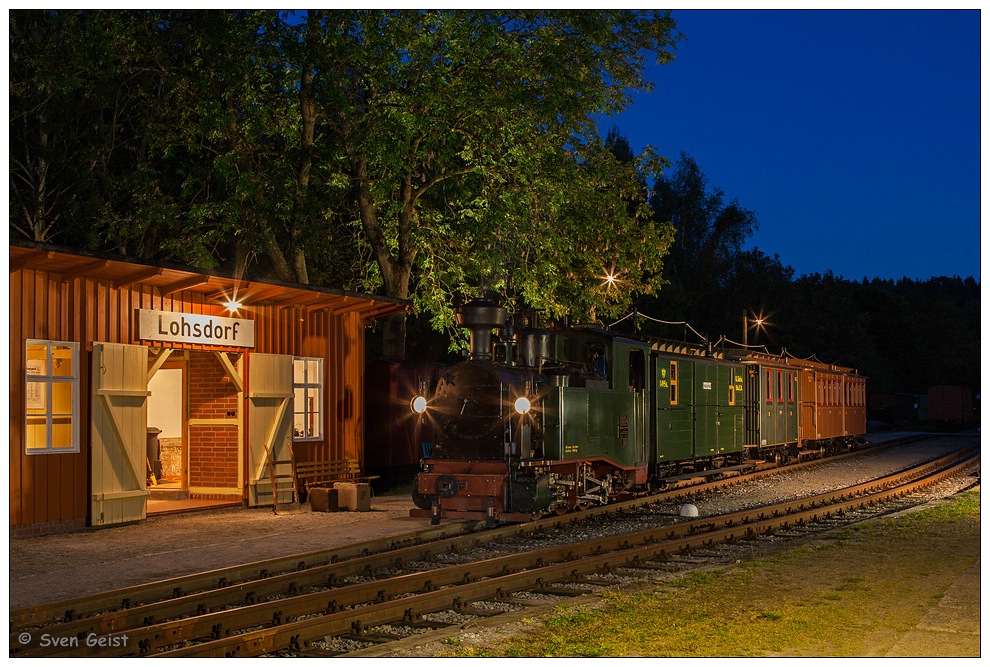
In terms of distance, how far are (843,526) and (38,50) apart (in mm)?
20706

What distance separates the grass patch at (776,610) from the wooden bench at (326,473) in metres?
8.11

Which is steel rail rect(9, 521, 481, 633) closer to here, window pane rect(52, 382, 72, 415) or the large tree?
window pane rect(52, 382, 72, 415)

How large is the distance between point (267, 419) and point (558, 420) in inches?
212

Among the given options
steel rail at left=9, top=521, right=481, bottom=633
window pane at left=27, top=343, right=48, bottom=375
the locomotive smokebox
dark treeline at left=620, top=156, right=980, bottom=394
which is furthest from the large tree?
dark treeline at left=620, top=156, right=980, bottom=394

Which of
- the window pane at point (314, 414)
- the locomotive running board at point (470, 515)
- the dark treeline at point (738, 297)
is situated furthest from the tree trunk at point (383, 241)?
the dark treeline at point (738, 297)

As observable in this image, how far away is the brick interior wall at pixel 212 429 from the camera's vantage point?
58.3 ft

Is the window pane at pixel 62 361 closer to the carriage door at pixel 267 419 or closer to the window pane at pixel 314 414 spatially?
the carriage door at pixel 267 419

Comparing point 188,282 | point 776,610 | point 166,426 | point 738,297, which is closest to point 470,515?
point 188,282

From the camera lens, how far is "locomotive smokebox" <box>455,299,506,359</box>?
577 inches

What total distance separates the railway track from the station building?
476cm

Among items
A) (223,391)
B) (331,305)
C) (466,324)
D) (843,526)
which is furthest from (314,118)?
(843,526)

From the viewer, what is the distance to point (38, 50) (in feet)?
80.4

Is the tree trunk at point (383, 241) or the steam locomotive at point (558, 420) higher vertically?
the tree trunk at point (383, 241)

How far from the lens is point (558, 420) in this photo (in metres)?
14.6
